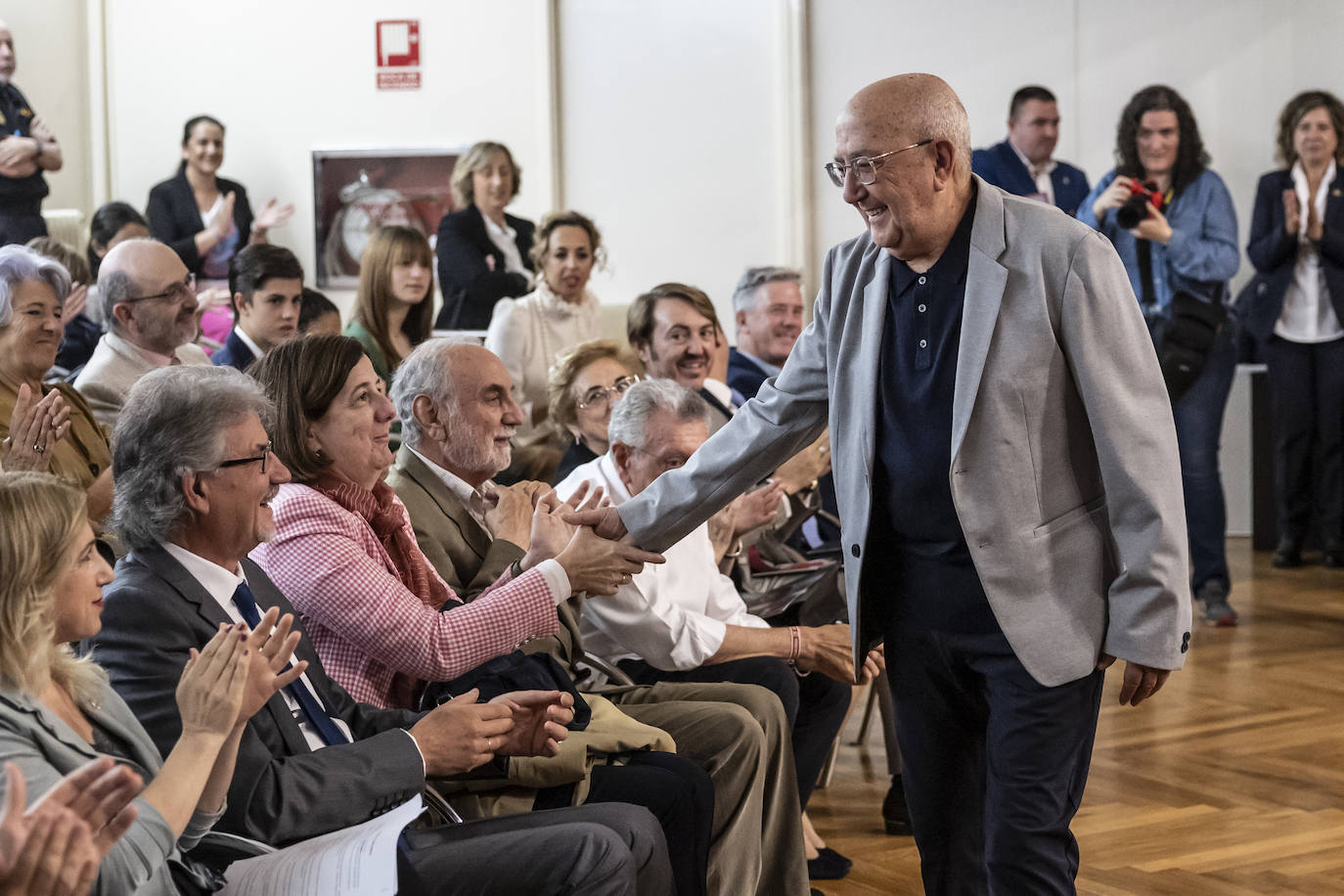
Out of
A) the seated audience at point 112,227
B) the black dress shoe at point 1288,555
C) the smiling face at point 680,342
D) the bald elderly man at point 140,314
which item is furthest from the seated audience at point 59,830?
the black dress shoe at point 1288,555

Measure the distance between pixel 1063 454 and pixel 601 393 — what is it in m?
1.87

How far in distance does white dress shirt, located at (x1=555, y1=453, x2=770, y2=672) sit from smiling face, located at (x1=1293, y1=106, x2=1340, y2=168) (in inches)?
175

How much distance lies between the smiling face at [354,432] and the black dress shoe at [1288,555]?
17.9 ft

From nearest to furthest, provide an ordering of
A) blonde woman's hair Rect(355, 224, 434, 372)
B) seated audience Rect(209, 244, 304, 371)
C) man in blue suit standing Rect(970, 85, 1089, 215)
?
seated audience Rect(209, 244, 304, 371)
blonde woman's hair Rect(355, 224, 434, 372)
man in blue suit standing Rect(970, 85, 1089, 215)

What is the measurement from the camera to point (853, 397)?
217 cm

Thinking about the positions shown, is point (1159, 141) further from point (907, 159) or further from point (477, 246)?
point (907, 159)

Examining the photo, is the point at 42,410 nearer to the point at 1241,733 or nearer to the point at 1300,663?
the point at 1241,733

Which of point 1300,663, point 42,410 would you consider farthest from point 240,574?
point 1300,663

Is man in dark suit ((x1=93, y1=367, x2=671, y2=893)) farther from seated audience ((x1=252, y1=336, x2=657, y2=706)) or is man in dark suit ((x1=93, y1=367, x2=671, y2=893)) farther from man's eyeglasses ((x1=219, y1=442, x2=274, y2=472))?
seated audience ((x1=252, y1=336, x2=657, y2=706))

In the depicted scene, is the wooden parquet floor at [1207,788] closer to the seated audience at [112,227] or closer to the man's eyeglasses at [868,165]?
the man's eyeglasses at [868,165]

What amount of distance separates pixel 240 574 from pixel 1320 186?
18.7ft

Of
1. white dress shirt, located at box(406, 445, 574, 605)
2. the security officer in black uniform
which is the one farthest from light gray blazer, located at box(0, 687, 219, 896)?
the security officer in black uniform

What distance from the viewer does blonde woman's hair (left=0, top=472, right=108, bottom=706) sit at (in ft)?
5.00

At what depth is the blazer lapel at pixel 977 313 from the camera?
6.57 feet
